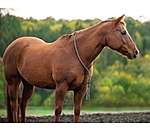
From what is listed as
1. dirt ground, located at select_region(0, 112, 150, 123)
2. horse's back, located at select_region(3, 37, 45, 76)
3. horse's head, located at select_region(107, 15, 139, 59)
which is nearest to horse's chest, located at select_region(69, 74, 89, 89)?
horse's head, located at select_region(107, 15, 139, 59)

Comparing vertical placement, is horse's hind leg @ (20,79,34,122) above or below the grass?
above

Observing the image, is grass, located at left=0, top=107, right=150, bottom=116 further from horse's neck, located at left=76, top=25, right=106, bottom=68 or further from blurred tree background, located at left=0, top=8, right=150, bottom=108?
horse's neck, located at left=76, top=25, right=106, bottom=68

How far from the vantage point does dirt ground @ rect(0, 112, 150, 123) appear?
396 cm

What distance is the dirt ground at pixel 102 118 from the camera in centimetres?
396

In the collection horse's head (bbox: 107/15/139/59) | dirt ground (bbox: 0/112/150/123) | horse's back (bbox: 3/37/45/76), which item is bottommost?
dirt ground (bbox: 0/112/150/123)

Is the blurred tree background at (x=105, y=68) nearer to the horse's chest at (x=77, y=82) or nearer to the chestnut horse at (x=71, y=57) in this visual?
the chestnut horse at (x=71, y=57)

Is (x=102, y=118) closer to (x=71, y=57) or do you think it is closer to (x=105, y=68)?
(x=105, y=68)

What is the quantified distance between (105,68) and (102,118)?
115cm

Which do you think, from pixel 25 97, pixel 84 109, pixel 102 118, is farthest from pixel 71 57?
pixel 102 118

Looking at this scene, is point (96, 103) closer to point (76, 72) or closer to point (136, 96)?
point (136, 96)

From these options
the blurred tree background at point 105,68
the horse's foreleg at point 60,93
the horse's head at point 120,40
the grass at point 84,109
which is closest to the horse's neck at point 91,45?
the horse's head at point 120,40

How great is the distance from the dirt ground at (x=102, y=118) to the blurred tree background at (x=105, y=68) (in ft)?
0.75

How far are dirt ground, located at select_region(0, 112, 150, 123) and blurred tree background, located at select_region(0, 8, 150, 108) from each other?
0.23 meters

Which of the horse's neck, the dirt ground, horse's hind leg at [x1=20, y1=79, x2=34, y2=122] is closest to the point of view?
the horse's neck
